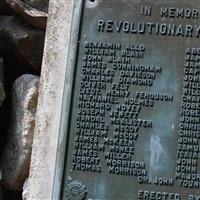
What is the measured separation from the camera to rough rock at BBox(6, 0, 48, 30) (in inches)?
217

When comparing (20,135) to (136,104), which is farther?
(20,135)

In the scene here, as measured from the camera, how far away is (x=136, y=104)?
471 centimetres

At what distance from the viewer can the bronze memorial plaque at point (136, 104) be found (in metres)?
4.62

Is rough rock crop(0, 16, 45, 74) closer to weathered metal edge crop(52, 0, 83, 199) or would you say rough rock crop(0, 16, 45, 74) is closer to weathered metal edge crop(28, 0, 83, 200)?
weathered metal edge crop(28, 0, 83, 200)

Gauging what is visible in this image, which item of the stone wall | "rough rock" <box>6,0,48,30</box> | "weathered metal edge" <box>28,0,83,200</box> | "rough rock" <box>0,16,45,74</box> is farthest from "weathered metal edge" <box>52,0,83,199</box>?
"rough rock" <box>0,16,45,74</box>

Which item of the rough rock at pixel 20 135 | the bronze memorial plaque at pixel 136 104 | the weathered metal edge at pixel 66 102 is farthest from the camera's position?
the rough rock at pixel 20 135

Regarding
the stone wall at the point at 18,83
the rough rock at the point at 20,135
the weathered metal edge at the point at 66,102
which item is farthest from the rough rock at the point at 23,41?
the weathered metal edge at the point at 66,102

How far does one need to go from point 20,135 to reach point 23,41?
750 mm

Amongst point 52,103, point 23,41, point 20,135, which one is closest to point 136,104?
point 52,103

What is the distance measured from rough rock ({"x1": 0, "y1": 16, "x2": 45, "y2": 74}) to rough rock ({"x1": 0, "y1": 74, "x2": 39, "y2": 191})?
26 centimetres

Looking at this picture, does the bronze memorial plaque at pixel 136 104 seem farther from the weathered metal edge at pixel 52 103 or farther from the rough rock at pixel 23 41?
the rough rock at pixel 23 41

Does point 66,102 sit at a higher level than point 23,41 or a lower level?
lower

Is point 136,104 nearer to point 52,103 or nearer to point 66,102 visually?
point 66,102

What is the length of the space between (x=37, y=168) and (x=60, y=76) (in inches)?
24.2
